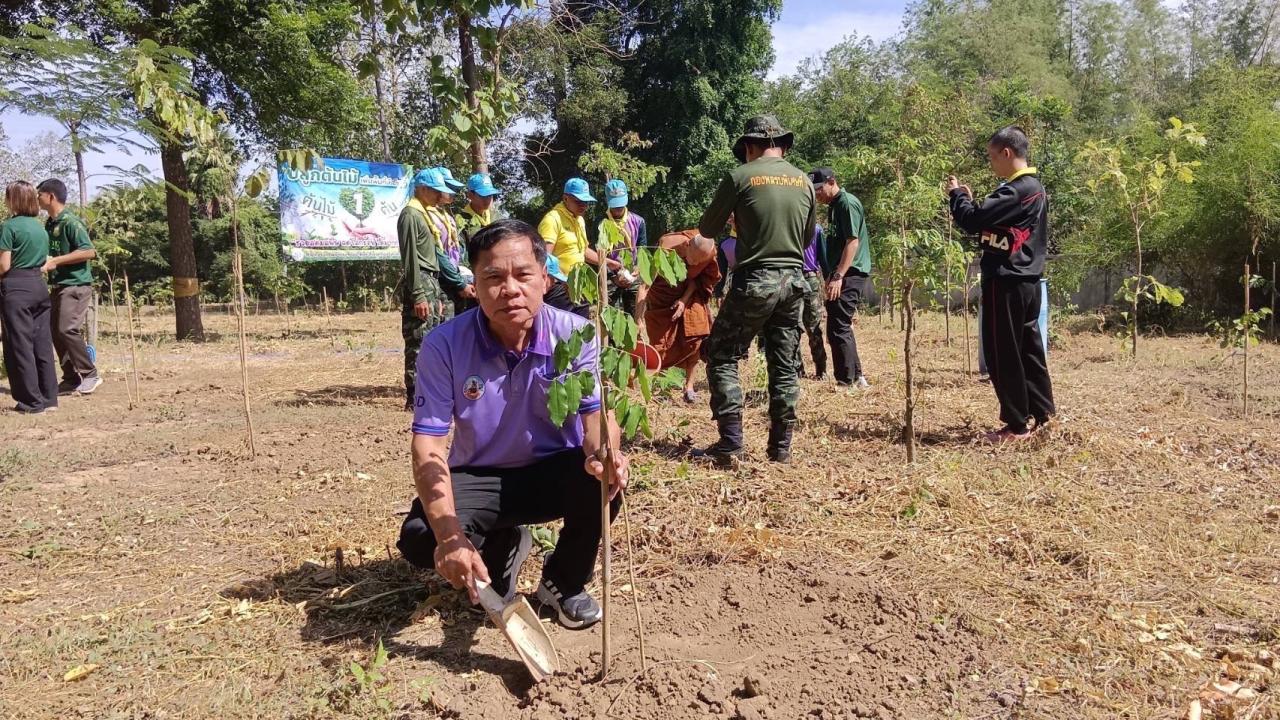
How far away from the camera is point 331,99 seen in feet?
42.5

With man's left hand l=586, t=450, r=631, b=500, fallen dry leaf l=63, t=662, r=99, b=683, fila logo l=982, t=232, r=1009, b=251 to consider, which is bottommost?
fallen dry leaf l=63, t=662, r=99, b=683

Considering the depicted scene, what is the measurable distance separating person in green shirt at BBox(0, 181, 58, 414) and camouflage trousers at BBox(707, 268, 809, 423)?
17.4ft

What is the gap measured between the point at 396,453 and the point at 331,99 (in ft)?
32.5

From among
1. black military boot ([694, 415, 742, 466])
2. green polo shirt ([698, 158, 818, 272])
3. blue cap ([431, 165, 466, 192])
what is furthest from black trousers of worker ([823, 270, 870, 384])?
blue cap ([431, 165, 466, 192])

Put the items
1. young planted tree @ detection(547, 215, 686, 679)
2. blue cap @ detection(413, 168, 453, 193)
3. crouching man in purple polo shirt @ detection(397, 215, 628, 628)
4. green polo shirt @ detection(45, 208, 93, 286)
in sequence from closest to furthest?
young planted tree @ detection(547, 215, 686, 679), crouching man in purple polo shirt @ detection(397, 215, 628, 628), blue cap @ detection(413, 168, 453, 193), green polo shirt @ detection(45, 208, 93, 286)

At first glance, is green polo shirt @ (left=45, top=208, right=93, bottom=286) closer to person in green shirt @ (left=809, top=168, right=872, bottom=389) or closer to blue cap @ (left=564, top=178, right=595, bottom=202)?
blue cap @ (left=564, top=178, right=595, bottom=202)

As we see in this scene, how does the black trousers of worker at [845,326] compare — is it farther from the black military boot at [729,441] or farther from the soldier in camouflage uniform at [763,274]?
the black military boot at [729,441]

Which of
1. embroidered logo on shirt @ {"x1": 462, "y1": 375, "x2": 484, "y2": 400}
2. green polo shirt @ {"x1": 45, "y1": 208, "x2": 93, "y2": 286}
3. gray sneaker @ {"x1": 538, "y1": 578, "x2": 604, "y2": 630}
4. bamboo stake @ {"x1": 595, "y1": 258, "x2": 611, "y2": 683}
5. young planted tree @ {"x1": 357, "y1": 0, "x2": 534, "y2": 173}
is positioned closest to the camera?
bamboo stake @ {"x1": 595, "y1": 258, "x2": 611, "y2": 683}

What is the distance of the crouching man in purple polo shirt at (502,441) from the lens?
2.43 m

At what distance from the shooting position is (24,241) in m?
6.19

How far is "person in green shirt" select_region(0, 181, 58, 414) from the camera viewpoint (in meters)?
6.13

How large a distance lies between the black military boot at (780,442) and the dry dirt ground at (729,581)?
0.14 metres

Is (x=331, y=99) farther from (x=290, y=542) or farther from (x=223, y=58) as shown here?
(x=290, y=542)

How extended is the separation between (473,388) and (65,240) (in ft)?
19.5
